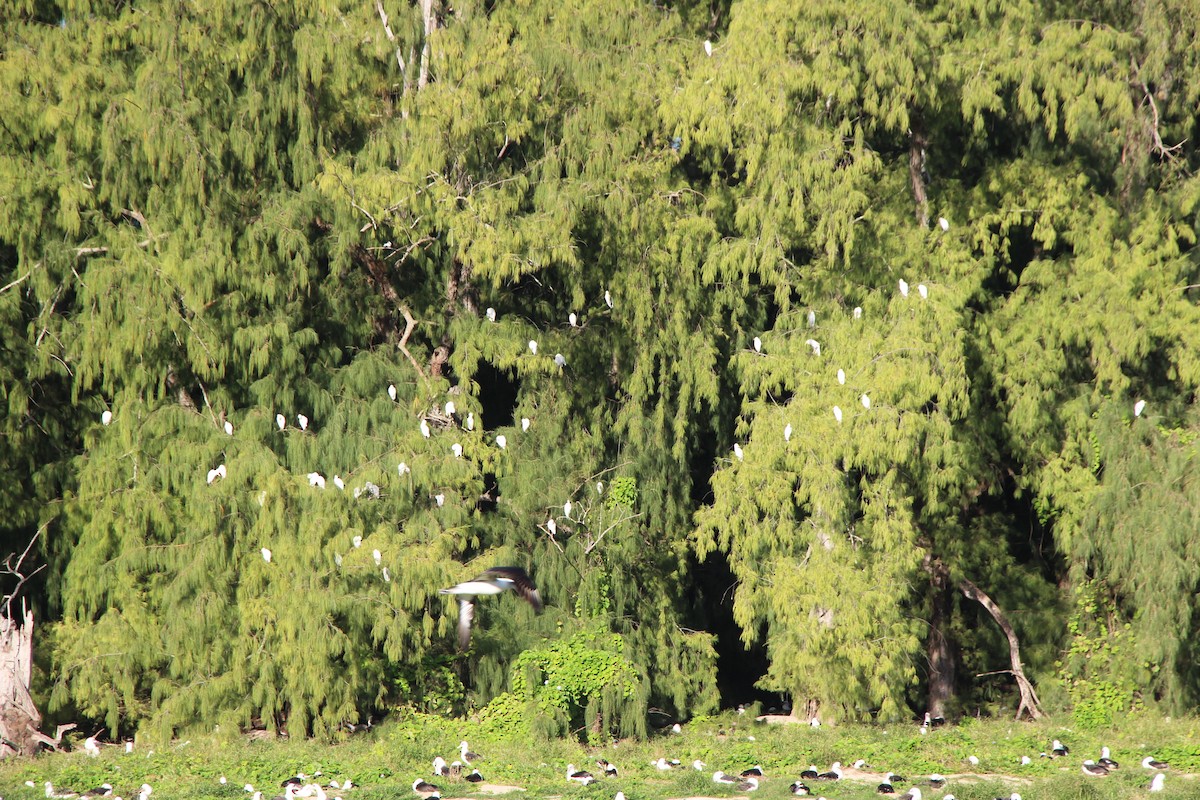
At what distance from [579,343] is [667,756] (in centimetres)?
446

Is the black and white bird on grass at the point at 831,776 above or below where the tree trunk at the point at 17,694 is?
below

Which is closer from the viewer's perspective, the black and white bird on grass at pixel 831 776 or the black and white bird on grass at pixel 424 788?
the black and white bird on grass at pixel 424 788

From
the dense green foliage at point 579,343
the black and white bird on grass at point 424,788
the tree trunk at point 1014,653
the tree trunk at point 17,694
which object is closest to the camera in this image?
the black and white bird on grass at point 424,788

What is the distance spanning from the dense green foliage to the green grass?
435 mm

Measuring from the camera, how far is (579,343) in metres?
15.6

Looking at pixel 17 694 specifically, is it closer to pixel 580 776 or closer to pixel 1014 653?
pixel 580 776

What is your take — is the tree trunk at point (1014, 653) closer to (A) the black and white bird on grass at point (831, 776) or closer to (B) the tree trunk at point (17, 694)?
(A) the black and white bird on grass at point (831, 776)

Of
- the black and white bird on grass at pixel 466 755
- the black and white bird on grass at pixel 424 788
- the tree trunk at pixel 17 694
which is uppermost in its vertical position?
the tree trunk at pixel 17 694

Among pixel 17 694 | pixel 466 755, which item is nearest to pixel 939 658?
pixel 466 755

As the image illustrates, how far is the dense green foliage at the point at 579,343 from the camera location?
1401 cm

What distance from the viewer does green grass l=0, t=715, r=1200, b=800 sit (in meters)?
12.0

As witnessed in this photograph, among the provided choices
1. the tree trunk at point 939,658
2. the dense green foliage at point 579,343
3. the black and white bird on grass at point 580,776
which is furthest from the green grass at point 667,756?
the tree trunk at point 939,658

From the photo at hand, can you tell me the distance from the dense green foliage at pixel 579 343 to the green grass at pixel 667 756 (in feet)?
1.43

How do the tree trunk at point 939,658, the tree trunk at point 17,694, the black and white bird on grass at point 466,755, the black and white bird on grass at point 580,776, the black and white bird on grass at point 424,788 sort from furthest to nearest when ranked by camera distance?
the tree trunk at point 939,658
the tree trunk at point 17,694
the black and white bird on grass at point 466,755
the black and white bird on grass at point 580,776
the black and white bird on grass at point 424,788
